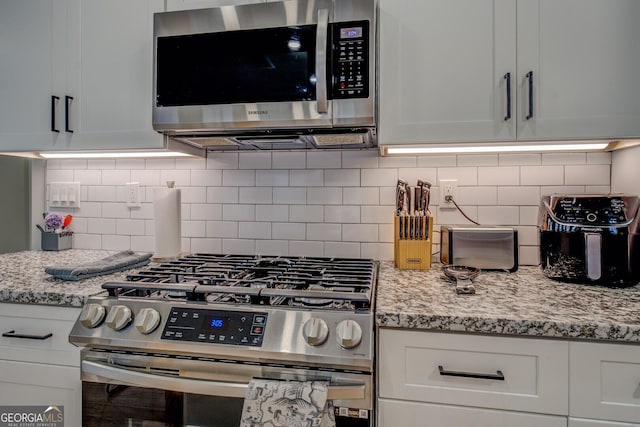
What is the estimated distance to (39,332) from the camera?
1078 mm

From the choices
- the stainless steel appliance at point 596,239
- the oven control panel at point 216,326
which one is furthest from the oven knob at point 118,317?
the stainless steel appliance at point 596,239

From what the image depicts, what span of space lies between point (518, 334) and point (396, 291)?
34cm

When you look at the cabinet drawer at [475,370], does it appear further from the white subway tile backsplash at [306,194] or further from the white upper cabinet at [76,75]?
the white upper cabinet at [76,75]

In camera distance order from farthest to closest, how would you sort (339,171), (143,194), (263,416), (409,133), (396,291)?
1. (143,194)
2. (339,171)
3. (409,133)
4. (396,291)
5. (263,416)

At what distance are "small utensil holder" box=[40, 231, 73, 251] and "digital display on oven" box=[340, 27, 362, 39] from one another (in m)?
1.65

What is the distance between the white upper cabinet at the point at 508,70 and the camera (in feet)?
3.67

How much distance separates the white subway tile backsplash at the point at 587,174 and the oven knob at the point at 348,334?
1146 millimetres

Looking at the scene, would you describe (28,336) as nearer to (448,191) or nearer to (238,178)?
(238,178)

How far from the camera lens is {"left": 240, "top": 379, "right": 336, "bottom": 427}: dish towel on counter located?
79 cm

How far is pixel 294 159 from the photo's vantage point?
5.35ft

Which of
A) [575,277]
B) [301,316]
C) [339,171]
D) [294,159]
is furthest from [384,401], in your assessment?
[294,159]

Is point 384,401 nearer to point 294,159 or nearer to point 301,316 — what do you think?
point 301,316

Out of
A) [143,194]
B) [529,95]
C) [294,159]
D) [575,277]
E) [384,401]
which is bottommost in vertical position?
[384,401]

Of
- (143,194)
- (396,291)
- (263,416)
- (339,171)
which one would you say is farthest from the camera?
(143,194)
